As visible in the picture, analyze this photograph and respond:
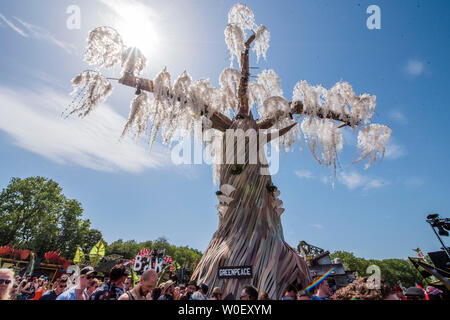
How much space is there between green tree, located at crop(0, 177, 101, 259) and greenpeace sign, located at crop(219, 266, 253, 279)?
4025 centimetres

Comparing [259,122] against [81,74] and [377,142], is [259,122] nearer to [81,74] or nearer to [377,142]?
[377,142]

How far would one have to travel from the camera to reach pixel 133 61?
783 centimetres

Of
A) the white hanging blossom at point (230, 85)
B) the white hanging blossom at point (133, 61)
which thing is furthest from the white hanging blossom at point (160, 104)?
the white hanging blossom at point (230, 85)

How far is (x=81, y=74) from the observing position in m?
7.20

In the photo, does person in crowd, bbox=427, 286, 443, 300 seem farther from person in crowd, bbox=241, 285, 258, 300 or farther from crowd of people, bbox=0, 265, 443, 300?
person in crowd, bbox=241, 285, 258, 300

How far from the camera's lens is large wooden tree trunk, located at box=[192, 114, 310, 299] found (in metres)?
6.83

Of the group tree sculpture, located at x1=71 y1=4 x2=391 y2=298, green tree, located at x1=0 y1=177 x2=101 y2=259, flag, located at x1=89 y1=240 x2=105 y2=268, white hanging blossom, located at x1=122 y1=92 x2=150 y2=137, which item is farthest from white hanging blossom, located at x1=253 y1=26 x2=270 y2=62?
green tree, located at x1=0 y1=177 x2=101 y2=259

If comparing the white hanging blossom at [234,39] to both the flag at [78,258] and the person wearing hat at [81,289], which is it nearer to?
the person wearing hat at [81,289]

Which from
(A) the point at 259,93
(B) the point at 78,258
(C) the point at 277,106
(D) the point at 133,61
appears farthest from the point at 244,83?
(B) the point at 78,258

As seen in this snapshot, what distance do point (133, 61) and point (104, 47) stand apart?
931 millimetres

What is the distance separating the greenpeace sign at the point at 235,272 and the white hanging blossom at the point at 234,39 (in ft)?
26.1

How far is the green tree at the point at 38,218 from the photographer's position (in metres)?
34.3

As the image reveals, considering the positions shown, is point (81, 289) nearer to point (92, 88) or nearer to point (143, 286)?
point (143, 286)
